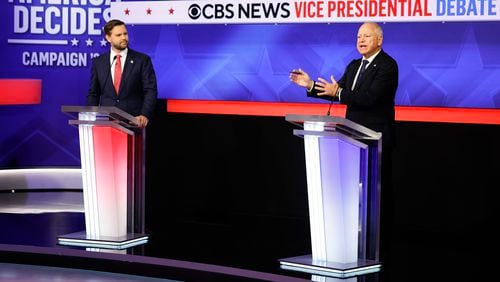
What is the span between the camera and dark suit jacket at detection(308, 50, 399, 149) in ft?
18.0

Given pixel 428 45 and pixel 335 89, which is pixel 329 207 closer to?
pixel 335 89

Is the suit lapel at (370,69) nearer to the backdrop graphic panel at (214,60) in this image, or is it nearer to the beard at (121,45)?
the backdrop graphic panel at (214,60)

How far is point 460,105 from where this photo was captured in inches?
266

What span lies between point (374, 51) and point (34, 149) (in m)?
4.04

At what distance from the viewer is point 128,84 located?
665cm

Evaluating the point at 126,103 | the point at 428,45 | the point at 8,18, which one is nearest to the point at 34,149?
the point at 8,18

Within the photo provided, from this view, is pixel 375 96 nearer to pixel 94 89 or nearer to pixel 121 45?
pixel 121 45

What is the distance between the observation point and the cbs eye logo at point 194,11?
7.77m

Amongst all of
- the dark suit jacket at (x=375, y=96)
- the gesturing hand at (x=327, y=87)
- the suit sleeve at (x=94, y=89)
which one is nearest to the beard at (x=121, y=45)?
the suit sleeve at (x=94, y=89)

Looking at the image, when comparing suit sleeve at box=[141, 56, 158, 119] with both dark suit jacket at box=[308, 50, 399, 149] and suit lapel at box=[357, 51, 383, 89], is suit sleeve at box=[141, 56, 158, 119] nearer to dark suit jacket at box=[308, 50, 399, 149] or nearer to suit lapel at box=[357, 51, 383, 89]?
dark suit jacket at box=[308, 50, 399, 149]

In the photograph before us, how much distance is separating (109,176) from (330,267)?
1.48m

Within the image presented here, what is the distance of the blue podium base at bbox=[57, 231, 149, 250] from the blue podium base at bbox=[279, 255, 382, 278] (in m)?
1.00

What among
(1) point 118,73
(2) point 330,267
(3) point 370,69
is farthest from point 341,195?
(1) point 118,73

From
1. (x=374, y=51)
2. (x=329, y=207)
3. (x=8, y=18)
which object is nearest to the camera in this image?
(x=329, y=207)
